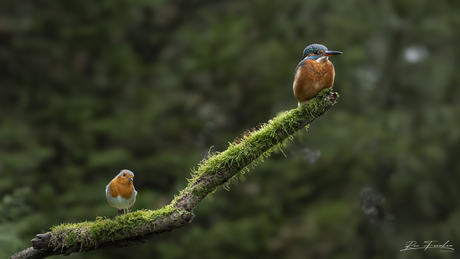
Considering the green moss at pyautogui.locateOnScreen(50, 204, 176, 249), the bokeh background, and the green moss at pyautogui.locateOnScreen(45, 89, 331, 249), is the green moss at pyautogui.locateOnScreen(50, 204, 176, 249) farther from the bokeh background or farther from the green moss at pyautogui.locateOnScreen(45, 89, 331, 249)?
the bokeh background

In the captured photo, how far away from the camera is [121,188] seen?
12.4 ft

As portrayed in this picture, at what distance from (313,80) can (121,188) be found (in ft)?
6.38

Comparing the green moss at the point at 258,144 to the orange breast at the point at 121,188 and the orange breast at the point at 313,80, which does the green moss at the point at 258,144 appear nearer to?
the orange breast at the point at 313,80

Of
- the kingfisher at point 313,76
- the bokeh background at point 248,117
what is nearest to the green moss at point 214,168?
the kingfisher at point 313,76

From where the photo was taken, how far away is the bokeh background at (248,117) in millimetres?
8203

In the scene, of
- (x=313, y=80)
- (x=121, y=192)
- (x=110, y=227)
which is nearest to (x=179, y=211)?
(x=110, y=227)

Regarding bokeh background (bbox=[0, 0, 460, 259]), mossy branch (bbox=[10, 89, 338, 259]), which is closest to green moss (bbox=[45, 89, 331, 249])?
mossy branch (bbox=[10, 89, 338, 259])

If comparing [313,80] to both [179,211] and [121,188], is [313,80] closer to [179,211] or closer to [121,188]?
[179,211]

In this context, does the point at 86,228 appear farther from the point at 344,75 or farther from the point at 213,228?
the point at 344,75

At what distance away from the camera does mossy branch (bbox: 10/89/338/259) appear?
10.6 ft

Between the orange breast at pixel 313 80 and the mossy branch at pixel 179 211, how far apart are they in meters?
0.19

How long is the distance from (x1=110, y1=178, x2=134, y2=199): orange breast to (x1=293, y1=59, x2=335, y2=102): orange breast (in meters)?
1.73

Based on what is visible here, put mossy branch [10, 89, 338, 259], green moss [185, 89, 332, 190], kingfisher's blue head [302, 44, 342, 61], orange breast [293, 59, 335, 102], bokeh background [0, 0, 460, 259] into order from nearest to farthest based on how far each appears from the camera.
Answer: mossy branch [10, 89, 338, 259] → green moss [185, 89, 332, 190] → orange breast [293, 59, 335, 102] → kingfisher's blue head [302, 44, 342, 61] → bokeh background [0, 0, 460, 259]

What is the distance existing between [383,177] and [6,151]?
7.87 m
